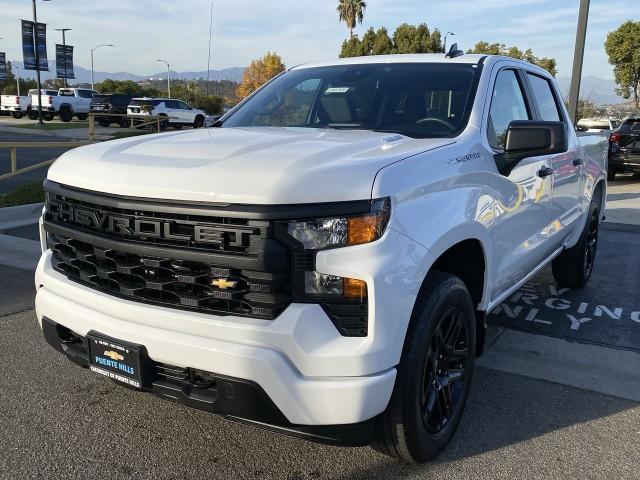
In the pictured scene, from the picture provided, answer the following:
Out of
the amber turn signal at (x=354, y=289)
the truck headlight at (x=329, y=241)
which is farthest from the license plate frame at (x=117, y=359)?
the amber turn signal at (x=354, y=289)

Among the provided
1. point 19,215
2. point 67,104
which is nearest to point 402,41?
point 67,104

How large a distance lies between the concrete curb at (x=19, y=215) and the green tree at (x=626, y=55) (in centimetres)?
3292

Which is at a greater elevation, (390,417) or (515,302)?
(390,417)

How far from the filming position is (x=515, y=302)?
217 inches

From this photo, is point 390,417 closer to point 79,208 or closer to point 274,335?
point 274,335

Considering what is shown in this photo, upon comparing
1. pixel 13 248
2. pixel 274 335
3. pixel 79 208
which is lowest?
pixel 13 248

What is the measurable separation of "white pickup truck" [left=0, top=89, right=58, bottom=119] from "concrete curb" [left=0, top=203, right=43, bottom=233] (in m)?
30.0

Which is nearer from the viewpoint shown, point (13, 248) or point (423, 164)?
point (423, 164)

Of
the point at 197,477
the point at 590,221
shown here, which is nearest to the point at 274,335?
the point at 197,477

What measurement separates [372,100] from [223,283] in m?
1.88

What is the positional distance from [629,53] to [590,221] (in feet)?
106

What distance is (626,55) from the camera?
109 ft

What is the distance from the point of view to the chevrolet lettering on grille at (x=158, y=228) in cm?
230

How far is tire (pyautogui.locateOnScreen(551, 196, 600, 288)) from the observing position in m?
5.61
